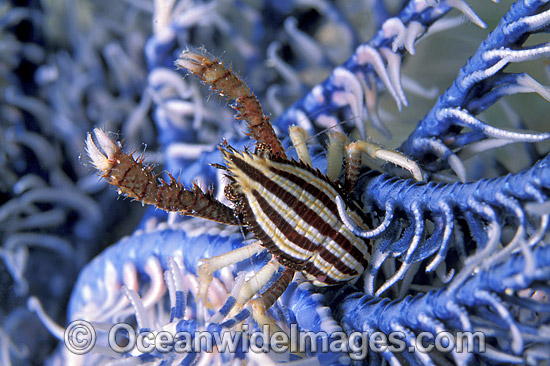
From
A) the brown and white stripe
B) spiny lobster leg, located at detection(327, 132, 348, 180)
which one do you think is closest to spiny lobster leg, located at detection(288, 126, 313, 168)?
spiny lobster leg, located at detection(327, 132, 348, 180)

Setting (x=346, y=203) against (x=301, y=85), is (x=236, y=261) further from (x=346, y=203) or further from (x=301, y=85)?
(x=301, y=85)

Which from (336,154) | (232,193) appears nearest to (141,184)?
(232,193)

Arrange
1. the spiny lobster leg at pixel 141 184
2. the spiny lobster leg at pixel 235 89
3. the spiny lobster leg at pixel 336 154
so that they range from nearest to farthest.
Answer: the spiny lobster leg at pixel 141 184 < the spiny lobster leg at pixel 235 89 < the spiny lobster leg at pixel 336 154

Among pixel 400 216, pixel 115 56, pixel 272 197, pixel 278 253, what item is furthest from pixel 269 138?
pixel 115 56

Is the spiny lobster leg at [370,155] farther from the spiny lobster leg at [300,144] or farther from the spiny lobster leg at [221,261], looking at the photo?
the spiny lobster leg at [221,261]

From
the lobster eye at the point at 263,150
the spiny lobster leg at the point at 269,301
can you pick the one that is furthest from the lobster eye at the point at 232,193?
the spiny lobster leg at the point at 269,301

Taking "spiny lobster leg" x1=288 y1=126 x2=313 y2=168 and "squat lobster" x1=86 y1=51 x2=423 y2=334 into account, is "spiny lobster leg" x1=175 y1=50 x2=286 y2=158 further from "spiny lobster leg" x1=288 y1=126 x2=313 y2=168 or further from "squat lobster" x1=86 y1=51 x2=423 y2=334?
"spiny lobster leg" x1=288 y1=126 x2=313 y2=168

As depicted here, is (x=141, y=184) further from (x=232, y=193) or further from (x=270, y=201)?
(x=270, y=201)
